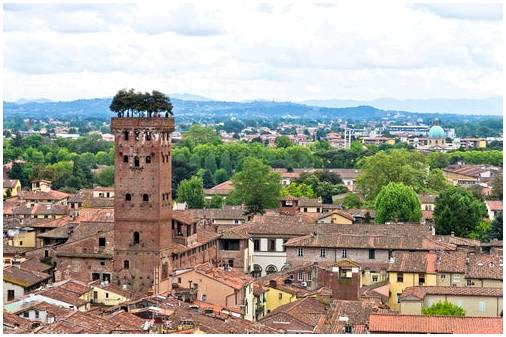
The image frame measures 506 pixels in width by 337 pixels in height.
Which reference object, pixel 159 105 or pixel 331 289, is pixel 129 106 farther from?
pixel 331 289

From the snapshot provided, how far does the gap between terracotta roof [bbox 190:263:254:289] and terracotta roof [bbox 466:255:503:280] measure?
7321 mm

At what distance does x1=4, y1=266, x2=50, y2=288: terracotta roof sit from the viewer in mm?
40031

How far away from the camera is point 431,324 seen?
26.8 metres

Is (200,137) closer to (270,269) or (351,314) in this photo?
(270,269)

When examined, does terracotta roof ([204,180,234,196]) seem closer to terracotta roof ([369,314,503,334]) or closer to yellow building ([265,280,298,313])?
yellow building ([265,280,298,313])

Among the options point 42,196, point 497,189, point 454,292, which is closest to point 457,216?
point 497,189

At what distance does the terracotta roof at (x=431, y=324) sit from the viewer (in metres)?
26.1

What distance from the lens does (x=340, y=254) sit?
47406 millimetres

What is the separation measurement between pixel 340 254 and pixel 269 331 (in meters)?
19.4

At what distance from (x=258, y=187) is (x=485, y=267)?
101ft

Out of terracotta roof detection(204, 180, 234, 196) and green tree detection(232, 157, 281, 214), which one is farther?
terracotta roof detection(204, 180, 234, 196)

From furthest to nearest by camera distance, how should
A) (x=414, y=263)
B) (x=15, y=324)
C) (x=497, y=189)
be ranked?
(x=497, y=189), (x=414, y=263), (x=15, y=324)

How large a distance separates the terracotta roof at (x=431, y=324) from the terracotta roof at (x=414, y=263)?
13.7 m

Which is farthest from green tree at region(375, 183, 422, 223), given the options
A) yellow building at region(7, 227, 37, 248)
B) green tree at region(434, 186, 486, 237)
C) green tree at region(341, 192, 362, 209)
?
yellow building at region(7, 227, 37, 248)
